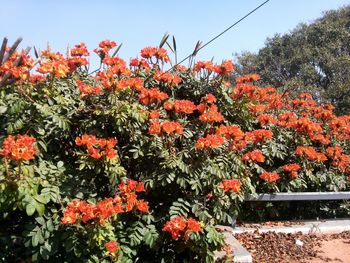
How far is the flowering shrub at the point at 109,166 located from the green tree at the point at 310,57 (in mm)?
12918

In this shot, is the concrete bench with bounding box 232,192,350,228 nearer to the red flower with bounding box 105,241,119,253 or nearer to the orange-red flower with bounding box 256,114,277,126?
the orange-red flower with bounding box 256,114,277,126

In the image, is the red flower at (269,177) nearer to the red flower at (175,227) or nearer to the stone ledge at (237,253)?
the stone ledge at (237,253)

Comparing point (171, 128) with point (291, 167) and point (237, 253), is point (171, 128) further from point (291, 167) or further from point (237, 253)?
point (291, 167)

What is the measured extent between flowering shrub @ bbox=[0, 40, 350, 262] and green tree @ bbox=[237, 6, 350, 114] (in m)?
12.9

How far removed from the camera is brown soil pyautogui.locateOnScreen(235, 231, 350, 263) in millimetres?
5184

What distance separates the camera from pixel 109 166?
3.74m

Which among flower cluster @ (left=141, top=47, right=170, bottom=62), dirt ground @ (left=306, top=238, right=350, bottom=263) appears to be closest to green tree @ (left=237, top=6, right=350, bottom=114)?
dirt ground @ (left=306, top=238, right=350, bottom=263)

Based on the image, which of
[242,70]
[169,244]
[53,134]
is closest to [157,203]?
[169,244]

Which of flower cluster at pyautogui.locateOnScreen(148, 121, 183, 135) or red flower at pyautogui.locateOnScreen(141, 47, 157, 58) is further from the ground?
red flower at pyautogui.locateOnScreen(141, 47, 157, 58)

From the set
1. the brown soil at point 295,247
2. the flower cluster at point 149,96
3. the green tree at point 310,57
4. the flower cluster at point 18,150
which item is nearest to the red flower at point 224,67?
the flower cluster at point 149,96

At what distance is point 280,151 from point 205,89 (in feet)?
6.06

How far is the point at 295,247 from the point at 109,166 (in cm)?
306

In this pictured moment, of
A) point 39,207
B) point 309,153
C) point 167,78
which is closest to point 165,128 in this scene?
point 167,78

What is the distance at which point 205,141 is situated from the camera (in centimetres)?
402
